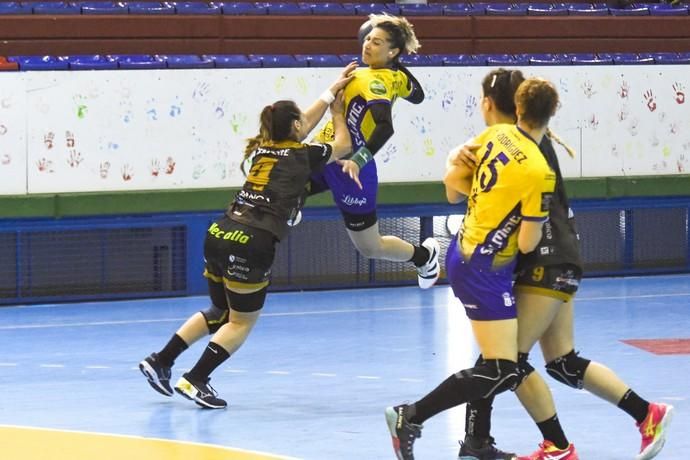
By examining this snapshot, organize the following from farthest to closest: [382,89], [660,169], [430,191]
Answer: [660,169] < [430,191] < [382,89]

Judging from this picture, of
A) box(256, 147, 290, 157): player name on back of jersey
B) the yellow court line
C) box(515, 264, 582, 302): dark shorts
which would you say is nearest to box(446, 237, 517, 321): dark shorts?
box(515, 264, 582, 302): dark shorts

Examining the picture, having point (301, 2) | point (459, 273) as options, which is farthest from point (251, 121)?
point (459, 273)

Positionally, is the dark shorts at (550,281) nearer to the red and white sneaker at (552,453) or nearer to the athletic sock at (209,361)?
the red and white sneaker at (552,453)

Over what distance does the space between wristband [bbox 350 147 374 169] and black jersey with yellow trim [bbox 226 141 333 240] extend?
388 millimetres

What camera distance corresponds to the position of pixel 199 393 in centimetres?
805

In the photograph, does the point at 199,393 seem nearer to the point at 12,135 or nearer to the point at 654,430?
the point at 654,430

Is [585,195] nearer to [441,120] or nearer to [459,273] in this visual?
[441,120]

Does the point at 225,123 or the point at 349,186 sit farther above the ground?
the point at 225,123

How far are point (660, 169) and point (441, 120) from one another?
2.46m

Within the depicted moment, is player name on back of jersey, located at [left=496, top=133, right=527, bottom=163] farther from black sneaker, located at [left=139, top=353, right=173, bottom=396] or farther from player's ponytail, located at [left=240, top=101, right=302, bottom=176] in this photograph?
black sneaker, located at [left=139, top=353, right=173, bottom=396]

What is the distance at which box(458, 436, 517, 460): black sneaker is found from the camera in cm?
669

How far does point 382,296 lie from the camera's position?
1307cm

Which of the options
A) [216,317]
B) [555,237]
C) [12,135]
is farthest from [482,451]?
[12,135]

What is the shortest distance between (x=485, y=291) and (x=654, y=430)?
114 cm
